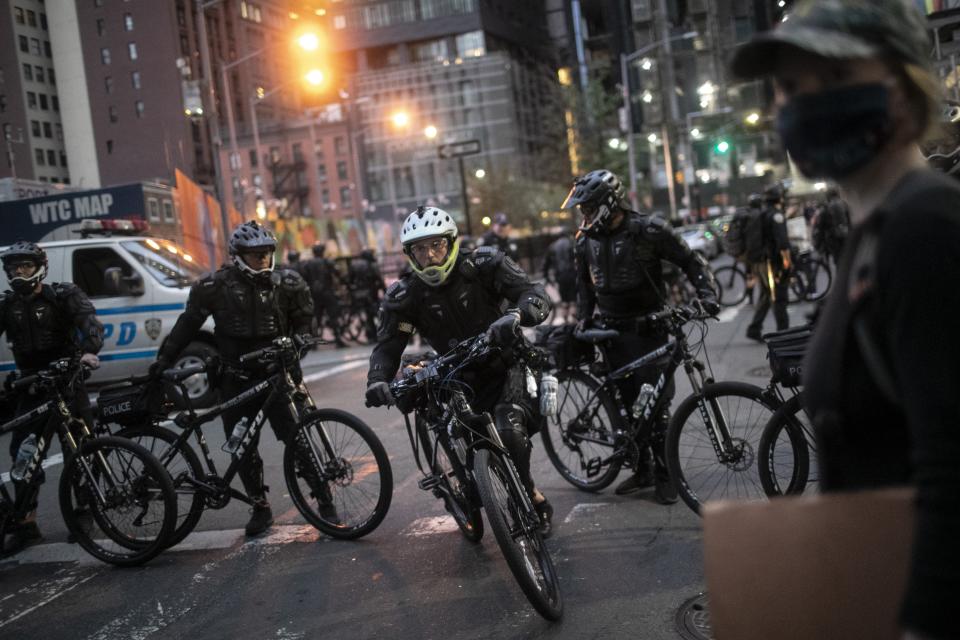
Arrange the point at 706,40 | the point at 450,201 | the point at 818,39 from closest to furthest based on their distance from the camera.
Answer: the point at 818,39 < the point at 706,40 < the point at 450,201

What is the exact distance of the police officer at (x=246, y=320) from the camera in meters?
6.56

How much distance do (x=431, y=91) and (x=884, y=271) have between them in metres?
99.4

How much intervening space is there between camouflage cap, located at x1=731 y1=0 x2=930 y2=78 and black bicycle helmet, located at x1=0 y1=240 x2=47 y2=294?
640 cm

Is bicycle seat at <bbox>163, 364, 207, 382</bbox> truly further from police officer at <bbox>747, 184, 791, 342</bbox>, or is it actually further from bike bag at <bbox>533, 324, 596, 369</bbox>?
police officer at <bbox>747, 184, 791, 342</bbox>

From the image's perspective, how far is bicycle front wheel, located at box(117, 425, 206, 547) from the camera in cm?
614

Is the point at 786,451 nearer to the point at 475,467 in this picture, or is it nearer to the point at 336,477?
the point at 475,467

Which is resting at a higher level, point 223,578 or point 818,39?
point 818,39

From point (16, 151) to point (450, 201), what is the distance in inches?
3173

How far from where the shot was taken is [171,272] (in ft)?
44.4

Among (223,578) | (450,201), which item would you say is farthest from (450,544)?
(450,201)

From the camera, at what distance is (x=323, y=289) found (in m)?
19.5

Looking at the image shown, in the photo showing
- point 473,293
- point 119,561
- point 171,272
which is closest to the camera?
point 473,293

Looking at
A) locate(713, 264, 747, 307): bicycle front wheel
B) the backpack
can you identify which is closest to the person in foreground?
the backpack

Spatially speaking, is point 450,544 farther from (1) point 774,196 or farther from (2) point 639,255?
(1) point 774,196
